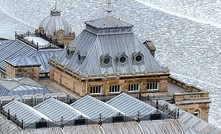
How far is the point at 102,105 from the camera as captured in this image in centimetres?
13025

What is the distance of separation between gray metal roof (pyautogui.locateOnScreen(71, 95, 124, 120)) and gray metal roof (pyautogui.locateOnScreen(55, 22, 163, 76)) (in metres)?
5.51

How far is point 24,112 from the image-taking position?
128 m

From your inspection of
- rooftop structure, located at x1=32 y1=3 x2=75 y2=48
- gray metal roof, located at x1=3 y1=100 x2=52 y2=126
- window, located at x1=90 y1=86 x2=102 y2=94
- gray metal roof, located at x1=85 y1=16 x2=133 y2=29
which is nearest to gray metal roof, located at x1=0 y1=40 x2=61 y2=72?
rooftop structure, located at x1=32 y1=3 x2=75 y2=48

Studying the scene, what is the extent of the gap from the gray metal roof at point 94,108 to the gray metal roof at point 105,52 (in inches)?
217

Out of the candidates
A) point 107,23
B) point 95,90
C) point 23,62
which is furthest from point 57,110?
point 23,62

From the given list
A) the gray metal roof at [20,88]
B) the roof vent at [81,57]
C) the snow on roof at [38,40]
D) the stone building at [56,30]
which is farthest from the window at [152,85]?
the stone building at [56,30]

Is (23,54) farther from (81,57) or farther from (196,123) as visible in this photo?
(196,123)

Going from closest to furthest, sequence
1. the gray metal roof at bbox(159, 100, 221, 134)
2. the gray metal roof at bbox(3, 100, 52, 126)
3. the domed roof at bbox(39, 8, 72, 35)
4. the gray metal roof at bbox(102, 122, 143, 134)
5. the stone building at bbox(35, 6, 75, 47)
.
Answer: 1. the gray metal roof at bbox(3, 100, 52, 126)
2. the gray metal roof at bbox(102, 122, 143, 134)
3. the gray metal roof at bbox(159, 100, 221, 134)
4. the stone building at bbox(35, 6, 75, 47)
5. the domed roof at bbox(39, 8, 72, 35)

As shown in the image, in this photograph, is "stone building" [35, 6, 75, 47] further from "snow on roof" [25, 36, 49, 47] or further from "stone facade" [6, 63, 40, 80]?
"stone facade" [6, 63, 40, 80]

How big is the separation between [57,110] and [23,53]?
93.8 feet

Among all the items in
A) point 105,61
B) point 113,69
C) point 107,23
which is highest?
point 107,23

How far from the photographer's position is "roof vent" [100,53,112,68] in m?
139

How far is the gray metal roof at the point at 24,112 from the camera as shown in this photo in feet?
413

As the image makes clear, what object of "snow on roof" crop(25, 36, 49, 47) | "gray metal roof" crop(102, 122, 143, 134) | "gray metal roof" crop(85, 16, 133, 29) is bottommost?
"gray metal roof" crop(102, 122, 143, 134)
